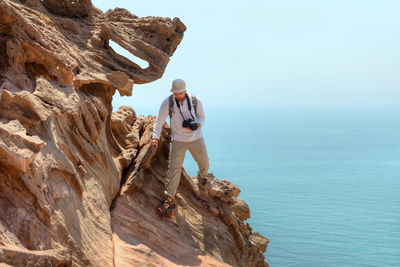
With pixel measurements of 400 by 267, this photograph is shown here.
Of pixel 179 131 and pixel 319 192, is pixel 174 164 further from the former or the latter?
pixel 319 192

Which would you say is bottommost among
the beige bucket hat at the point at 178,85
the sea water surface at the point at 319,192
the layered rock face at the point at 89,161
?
the layered rock face at the point at 89,161

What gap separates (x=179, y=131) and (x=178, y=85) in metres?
0.81

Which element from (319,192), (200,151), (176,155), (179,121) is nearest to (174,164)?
(176,155)

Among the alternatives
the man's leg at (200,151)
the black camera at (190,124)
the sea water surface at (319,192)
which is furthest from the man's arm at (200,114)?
the sea water surface at (319,192)

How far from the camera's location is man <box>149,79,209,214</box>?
7117 mm

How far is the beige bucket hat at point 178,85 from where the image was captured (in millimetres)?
6824

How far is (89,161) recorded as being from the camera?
6.77m

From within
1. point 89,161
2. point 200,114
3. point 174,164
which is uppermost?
point 200,114

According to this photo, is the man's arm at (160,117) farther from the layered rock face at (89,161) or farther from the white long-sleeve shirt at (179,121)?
the layered rock face at (89,161)

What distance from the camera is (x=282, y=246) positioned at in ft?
69.2

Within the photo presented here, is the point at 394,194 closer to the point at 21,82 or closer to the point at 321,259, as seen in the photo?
the point at 321,259

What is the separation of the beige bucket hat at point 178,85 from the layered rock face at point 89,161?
4.28 feet

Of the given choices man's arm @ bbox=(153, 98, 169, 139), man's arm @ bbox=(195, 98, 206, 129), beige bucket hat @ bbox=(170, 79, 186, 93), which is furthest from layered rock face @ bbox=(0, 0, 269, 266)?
beige bucket hat @ bbox=(170, 79, 186, 93)

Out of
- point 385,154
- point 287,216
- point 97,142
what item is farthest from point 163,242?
point 385,154
